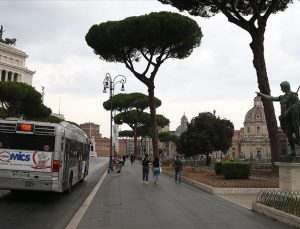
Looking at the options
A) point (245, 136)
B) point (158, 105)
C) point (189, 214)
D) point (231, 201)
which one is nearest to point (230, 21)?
point (231, 201)

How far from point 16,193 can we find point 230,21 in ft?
54.1

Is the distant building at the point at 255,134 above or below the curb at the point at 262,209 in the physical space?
above

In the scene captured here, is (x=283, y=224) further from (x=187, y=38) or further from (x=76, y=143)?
(x=187, y=38)

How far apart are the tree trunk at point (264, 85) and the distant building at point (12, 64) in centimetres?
9159

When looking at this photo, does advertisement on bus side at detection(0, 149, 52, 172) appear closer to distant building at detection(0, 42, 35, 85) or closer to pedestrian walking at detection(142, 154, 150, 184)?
pedestrian walking at detection(142, 154, 150, 184)

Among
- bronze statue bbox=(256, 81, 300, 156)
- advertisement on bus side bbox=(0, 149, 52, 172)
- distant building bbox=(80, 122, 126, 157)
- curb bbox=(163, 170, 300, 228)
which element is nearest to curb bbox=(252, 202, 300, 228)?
curb bbox=(163, 170, 300, 228)

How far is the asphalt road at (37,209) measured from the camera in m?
9.84

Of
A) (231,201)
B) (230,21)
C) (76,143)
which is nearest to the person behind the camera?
(231,201)

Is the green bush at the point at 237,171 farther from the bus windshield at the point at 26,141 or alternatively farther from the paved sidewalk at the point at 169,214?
the bus windshield at the point at 26,141

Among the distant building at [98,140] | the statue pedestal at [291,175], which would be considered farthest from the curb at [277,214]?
the distant building at [98,140]

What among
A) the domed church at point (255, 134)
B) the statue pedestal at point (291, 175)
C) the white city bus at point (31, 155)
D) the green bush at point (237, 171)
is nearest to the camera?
the statue pedestal at point (291, 175)

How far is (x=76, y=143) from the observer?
17750 mm

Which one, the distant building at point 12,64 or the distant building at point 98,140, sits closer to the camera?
the distant building at point 12,64

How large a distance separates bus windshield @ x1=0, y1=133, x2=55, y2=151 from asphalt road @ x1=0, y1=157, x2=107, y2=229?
1.61m
